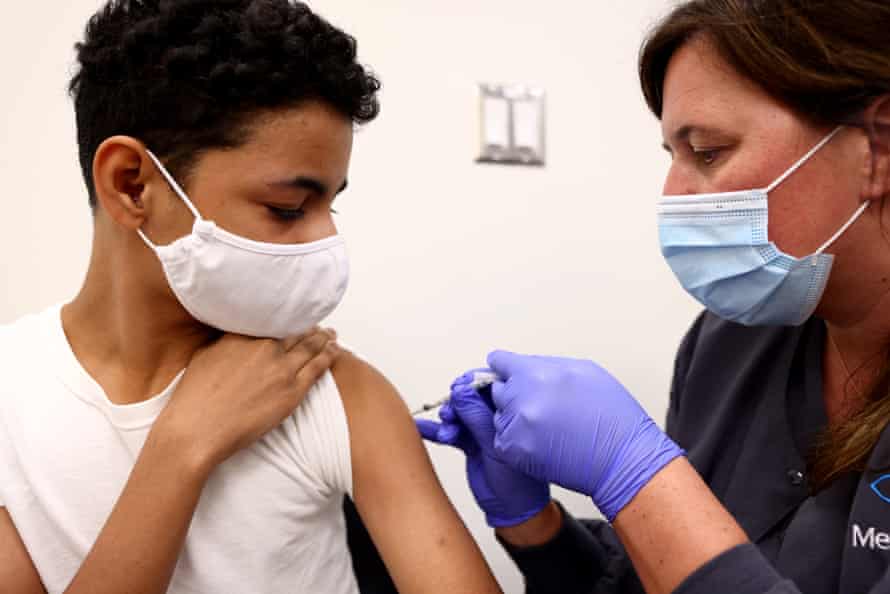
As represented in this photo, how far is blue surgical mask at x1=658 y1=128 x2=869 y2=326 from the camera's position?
88 cm

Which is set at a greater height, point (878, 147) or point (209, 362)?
point (878, 147)

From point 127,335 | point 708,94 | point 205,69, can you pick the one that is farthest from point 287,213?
point 708,94

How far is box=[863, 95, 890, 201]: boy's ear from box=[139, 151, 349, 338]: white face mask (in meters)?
0.69

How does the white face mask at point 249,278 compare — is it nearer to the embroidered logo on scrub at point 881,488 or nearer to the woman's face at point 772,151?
the woman's face at point 772,151

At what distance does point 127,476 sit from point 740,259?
88cm

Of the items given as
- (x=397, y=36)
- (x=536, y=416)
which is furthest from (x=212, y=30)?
(x=397, y=36)

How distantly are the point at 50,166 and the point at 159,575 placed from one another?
36.7 inches

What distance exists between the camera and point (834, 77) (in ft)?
2.64

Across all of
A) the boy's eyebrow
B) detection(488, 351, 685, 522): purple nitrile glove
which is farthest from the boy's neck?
detection(488, 351, 685, 522): purple nitrile glove

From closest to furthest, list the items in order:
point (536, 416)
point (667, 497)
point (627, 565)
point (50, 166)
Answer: point (667, 497), point (536, 416), point (627, 565), point (50, 166)

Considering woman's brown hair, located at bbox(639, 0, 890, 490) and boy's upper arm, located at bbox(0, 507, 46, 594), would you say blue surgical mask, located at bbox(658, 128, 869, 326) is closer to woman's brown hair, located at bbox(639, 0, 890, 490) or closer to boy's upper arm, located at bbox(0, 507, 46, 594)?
woman's brown hair, located at bbox(639, 0, 890, 490)

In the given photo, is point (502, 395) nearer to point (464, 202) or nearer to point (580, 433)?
point (580, 433)

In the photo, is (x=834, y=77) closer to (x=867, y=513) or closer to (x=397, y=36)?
(x=867, y=513)

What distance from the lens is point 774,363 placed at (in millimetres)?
1088
